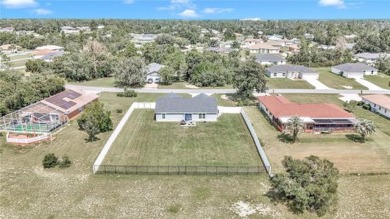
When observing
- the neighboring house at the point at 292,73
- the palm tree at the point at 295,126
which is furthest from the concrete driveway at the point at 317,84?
the palm tree at the point at 295,126

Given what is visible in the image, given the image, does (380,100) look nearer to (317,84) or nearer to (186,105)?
(317,84)

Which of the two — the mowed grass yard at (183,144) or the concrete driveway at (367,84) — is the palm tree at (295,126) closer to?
the mowed grass yard at (183,144)

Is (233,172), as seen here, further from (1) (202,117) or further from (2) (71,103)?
(2) (71,103)

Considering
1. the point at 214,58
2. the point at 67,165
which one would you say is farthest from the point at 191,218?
the point at 214,58

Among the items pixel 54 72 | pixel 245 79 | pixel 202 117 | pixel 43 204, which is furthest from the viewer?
pixel 54 72

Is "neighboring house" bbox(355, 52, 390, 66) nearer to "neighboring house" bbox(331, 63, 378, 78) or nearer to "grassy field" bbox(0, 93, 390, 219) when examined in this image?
"neighboring house" bbox(331, 63, 378, 78)

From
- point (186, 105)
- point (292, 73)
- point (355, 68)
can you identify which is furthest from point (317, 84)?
point (186, 105)
